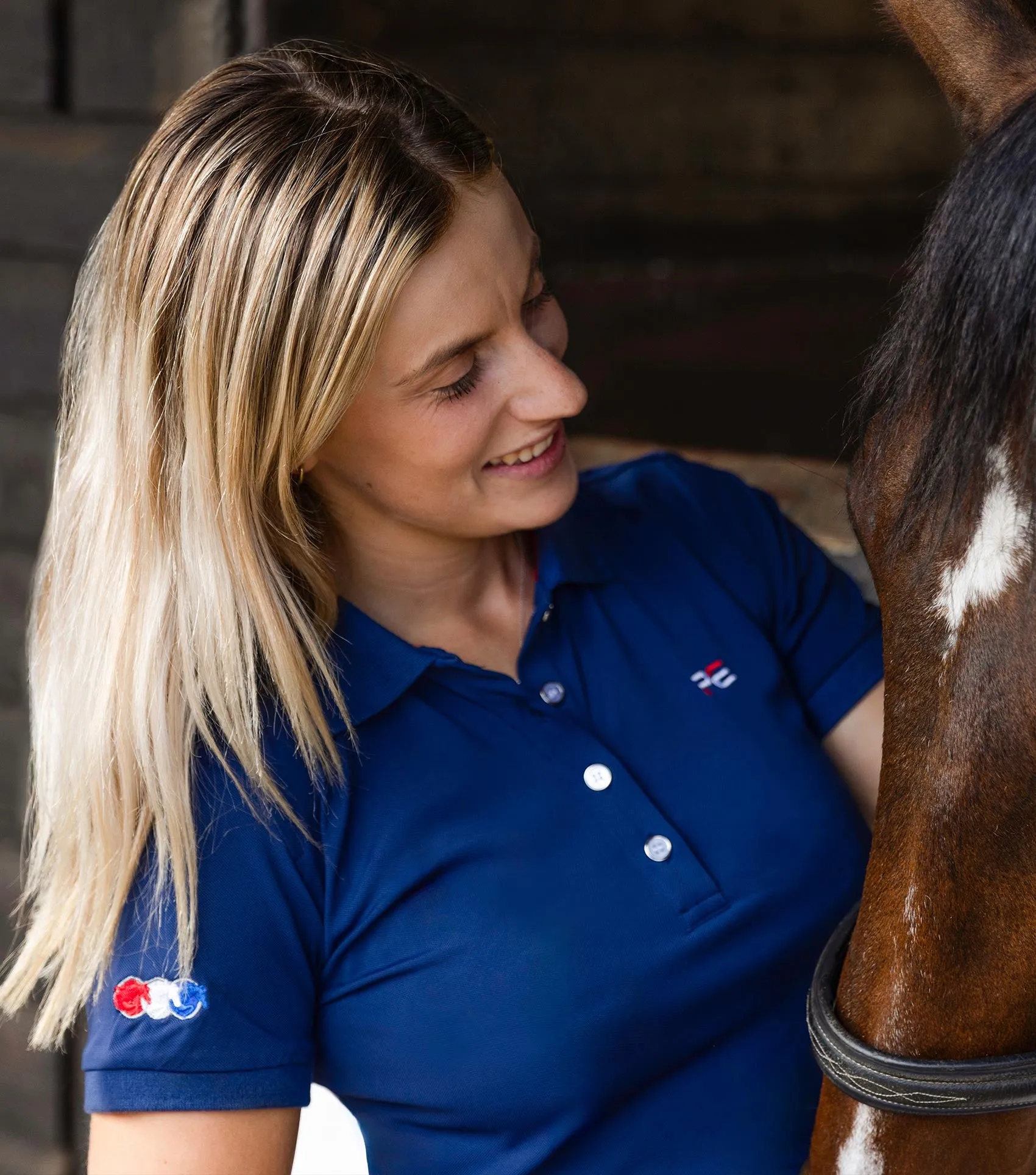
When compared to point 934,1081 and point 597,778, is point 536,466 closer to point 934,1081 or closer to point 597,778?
point 597,778

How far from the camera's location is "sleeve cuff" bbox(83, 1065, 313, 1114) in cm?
93

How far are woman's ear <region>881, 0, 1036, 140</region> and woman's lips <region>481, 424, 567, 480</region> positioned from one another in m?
0.39

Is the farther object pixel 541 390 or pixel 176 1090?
pixel 541 390

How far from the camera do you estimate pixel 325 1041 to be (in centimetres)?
103

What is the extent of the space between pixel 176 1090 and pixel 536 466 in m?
0.55

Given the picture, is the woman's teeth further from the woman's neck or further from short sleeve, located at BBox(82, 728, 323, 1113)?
short sleeve, located at BBox(82, 728, 323, 1113)

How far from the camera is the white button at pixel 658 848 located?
1051 mm

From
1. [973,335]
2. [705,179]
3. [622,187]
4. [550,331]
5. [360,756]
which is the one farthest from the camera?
[705,179]

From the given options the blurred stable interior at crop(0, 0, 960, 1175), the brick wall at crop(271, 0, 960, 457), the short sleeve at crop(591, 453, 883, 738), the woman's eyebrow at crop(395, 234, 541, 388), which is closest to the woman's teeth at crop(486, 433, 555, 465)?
the woman's eyebrow at crop(395, 234, 541, 388)

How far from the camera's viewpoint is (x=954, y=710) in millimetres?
770

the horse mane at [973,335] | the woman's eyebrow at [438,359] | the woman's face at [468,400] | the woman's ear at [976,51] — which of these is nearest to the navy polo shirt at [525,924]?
the woman's face at [468,400]

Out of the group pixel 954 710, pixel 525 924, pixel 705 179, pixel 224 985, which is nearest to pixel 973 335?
pixel 954 710

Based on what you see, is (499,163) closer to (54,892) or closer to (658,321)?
(54,892)

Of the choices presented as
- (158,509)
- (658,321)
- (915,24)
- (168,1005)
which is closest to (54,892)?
(168,1005)
